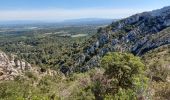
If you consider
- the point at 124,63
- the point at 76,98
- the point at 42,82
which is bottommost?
the point at 42,82

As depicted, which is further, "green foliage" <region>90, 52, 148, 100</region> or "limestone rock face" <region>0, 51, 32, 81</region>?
"limestone rock face" <region>0, 51, 32, 81</region>

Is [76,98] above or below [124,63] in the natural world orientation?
below

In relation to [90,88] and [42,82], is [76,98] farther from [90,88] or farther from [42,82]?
[42,82]

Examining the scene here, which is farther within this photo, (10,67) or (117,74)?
(10,67)

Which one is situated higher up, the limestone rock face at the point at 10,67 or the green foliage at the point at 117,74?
the green foliage at the point at 117,74

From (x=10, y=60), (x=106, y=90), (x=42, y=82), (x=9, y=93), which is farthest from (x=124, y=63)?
Answer: (x=10, y=60)

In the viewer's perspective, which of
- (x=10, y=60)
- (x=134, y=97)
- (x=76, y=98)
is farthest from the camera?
(x=10, y=60)

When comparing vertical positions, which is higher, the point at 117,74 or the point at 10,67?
the point at 117,74

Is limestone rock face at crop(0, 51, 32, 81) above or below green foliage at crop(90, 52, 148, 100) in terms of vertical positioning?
below
